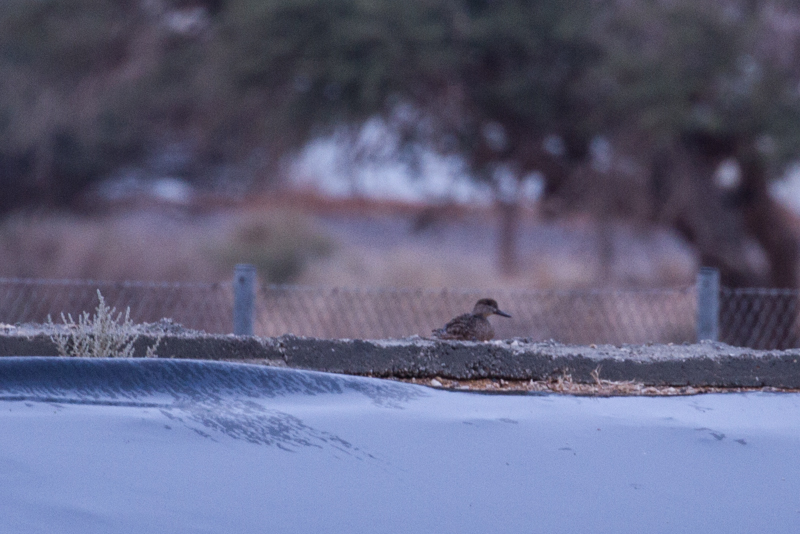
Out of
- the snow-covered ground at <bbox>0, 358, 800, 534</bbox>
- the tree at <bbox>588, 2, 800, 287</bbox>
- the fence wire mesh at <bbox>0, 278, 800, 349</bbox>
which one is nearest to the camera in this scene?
the snow-covered ground at <bbox>0, 358, 800, 534</bbox>

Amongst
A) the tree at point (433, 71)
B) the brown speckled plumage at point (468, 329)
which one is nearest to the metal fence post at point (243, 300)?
the brown speckled plumage at point (468, 329)

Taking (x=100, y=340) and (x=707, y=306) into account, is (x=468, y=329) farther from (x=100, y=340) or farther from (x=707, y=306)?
(x=100, y=340)

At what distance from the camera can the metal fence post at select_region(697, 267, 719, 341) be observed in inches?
259

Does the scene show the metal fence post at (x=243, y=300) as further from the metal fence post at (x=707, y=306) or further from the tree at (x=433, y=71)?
the tree at (x=433, y=71)

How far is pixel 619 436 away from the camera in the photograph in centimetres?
388

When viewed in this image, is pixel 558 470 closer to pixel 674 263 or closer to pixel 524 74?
pixel 524 74

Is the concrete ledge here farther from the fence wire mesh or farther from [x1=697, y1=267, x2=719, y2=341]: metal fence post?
the fence wire mesh

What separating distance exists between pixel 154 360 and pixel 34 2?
44.9 feet

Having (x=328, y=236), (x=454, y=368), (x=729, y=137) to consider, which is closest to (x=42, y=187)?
(x=328, y=236)

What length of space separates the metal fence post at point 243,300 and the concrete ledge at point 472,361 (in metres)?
1.30

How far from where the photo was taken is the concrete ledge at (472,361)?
4.77m

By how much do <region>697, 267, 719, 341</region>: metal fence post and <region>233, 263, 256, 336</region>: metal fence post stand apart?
2.80m

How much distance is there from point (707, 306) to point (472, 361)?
2.42 meters

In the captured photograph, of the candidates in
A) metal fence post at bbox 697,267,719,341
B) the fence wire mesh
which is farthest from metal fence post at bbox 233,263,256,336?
metal fence post at bbox 697,267,719,341
